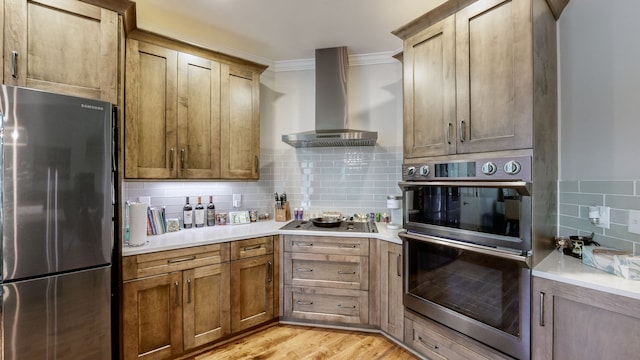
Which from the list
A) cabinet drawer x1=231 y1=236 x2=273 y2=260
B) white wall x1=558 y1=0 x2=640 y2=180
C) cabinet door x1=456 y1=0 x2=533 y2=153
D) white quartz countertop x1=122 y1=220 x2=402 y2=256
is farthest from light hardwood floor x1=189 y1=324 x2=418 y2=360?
white wall x1=558 y1=0 x2=640 y2=180

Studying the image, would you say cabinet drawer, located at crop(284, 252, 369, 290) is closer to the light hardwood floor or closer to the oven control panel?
the light hardwood floor

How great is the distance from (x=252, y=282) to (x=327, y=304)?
72 cm

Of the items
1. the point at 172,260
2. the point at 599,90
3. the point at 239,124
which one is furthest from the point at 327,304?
the point at 599,90

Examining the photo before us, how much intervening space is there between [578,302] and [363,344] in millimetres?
1543

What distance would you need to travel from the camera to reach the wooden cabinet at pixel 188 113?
208 cm

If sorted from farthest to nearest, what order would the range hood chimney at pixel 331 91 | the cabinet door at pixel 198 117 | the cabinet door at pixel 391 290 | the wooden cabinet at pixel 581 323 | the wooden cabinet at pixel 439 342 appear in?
the range hood chimney at pixel 331 91
the cabinet door at pixel 198 117
the cabinet door at pixel 391 290
the wooden cabinet at pixel 439 342
the wooden cabinet at pixel 581 323

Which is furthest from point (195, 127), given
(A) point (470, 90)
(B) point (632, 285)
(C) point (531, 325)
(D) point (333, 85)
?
(B) point (632, 285)

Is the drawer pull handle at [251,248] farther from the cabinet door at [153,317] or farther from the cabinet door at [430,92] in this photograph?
the cabinet door at [430,92]

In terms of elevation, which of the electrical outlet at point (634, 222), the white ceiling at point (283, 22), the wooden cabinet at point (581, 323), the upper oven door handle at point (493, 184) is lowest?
the wooden cabinet at point (581, 323)

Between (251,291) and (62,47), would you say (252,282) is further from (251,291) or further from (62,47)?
(62,47)

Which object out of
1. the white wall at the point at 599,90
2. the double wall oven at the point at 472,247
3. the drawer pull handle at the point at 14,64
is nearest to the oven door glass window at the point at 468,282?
the double wall oven at the point at 472,247

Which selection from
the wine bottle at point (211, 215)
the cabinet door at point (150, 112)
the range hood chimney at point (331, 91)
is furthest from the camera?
the range hood chimney at point (331, 91)

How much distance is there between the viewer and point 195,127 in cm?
236

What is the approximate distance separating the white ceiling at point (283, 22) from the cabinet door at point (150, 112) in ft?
1.36
